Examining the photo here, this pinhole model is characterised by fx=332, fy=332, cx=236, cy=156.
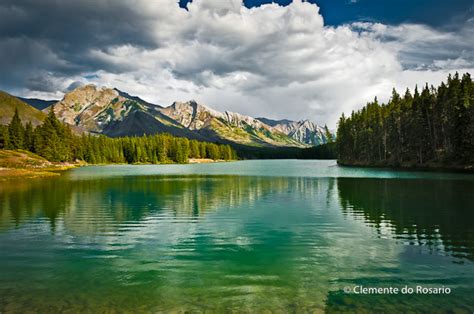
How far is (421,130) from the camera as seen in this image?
357ft

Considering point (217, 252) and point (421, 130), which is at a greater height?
point (421, 130)

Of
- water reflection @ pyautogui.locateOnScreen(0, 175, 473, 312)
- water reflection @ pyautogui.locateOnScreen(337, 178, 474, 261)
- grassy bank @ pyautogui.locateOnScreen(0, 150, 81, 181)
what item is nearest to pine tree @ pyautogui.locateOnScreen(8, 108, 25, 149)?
grassy bank @ pyautogui.locateOnScreen(0, 150, 81, 181)

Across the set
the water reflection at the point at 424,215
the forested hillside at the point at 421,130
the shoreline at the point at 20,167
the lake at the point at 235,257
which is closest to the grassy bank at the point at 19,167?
the shoreline at the point at 20,167

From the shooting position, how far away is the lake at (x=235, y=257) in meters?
13.2

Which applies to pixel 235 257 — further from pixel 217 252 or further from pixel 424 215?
Result: pixel 424 215

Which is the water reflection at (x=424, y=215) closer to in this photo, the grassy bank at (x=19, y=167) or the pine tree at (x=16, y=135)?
the grassy bank at (x=19, y=167)

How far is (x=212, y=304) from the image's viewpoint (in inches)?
506

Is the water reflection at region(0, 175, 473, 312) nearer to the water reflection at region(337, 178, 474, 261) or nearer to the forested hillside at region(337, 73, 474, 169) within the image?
the water reflection at region(337, 178, 474, 261)

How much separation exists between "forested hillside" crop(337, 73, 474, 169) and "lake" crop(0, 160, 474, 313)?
6418 centimetres

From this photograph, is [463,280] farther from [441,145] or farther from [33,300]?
[441,145]

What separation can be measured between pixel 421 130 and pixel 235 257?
10909 centimetres

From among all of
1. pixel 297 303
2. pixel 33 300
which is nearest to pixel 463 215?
pixel 297 303

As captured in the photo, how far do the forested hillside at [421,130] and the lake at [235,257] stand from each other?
2527 inches

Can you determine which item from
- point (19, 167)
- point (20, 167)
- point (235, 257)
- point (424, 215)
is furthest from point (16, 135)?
point (424, 215)
